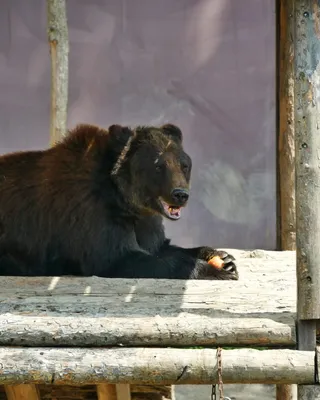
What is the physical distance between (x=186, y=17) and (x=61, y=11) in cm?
259

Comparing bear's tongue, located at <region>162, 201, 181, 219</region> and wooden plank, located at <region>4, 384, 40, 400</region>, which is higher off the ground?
bear's tongue, located at <region>162, 201, 181, 219</region>

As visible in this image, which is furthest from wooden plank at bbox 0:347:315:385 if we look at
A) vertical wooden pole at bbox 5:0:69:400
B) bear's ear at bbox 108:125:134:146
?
vertical wooden pole at bbox 5:0:69:400

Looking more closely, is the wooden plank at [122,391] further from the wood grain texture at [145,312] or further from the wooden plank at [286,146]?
the wooden plank at [286,146]

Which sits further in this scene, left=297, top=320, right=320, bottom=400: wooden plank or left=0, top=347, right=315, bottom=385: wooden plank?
left=297, top=320, right=320, bottom=400: wooden plank

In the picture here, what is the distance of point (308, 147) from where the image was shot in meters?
5.57

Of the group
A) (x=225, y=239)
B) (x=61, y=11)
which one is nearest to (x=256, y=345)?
(x=61, y=11)

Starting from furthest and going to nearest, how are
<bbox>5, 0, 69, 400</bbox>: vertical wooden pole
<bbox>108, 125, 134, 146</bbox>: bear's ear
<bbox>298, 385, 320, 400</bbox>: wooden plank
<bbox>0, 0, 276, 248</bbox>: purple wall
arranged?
<bbox>0, 0, 276, 248</bbox>: purple wall, <bbox>5, 0, 69, 400</bbox>: vertical wooden pole, <bbox>108, 125, 134, 146</bbox>: bear's ear, <bbox>298, 385, 320, 400</bbox>: wooden plank

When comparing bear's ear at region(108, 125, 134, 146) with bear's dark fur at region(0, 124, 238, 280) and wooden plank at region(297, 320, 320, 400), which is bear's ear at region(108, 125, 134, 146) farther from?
wooden plank at region(297, 320, 320, 400)

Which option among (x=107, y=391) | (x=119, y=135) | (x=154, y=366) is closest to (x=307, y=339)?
(x=154, y=366)

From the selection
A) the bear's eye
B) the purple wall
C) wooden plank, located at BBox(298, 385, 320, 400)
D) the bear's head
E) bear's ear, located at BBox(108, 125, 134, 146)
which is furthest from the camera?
the purple wall

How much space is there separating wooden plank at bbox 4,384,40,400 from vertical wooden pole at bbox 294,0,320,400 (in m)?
2.51

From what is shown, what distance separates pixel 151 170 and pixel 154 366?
262 centimetres

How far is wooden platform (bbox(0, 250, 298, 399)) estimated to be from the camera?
18.5ft

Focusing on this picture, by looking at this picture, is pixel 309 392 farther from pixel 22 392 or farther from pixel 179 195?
pixel 22 392
